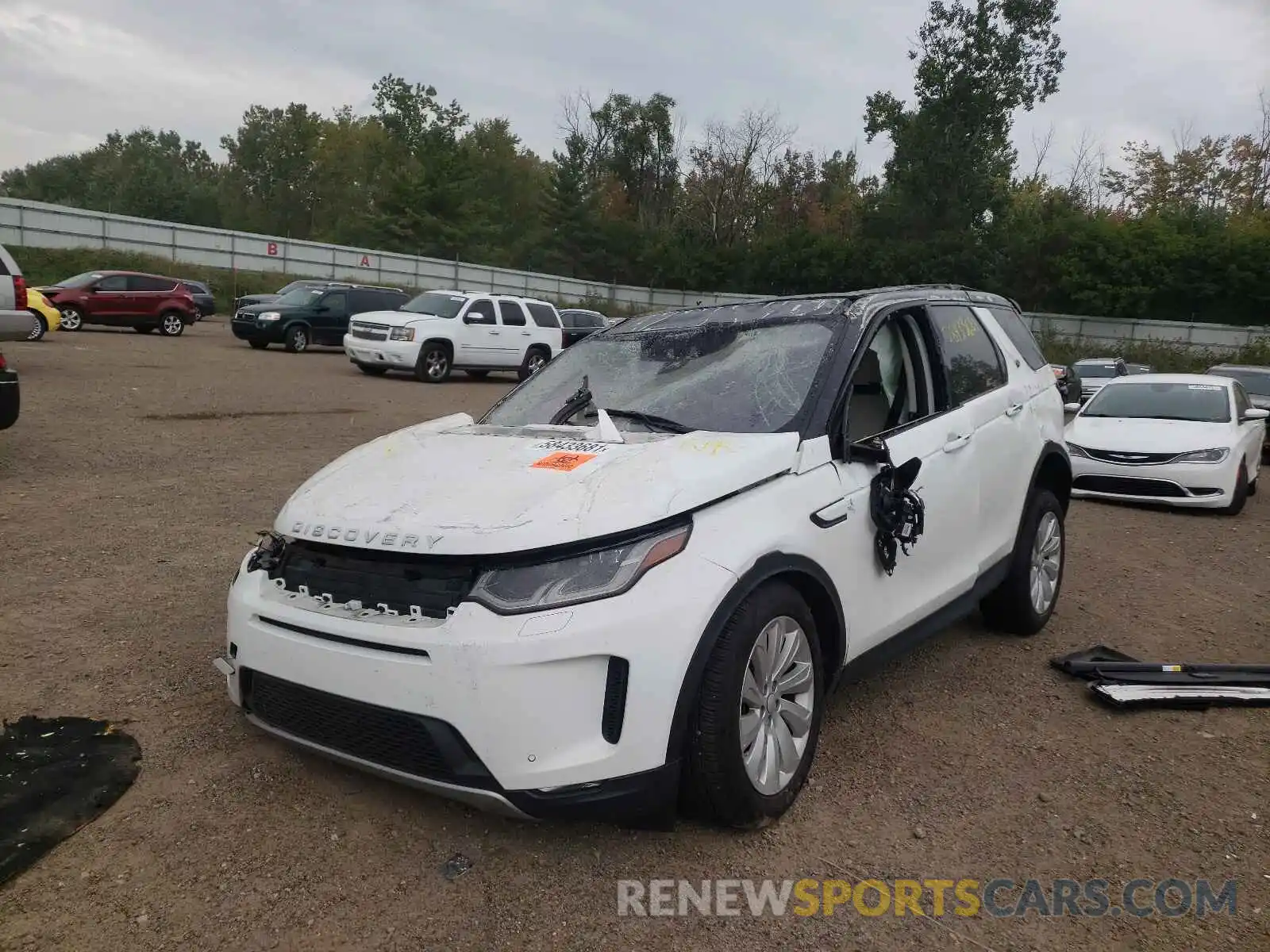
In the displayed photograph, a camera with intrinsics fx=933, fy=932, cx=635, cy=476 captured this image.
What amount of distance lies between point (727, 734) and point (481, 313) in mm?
17530

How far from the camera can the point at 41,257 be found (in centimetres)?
3155

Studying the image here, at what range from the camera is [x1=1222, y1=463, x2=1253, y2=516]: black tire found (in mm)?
9258

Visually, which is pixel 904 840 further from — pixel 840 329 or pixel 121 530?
pixel 121 530

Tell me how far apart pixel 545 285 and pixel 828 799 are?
4836 centimetres

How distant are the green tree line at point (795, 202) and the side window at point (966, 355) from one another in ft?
119

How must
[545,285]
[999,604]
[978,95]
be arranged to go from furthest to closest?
1. [545,285]
2. [978,95]
3. [999,604]

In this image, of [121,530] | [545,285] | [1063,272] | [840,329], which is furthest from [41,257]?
[1063,272]

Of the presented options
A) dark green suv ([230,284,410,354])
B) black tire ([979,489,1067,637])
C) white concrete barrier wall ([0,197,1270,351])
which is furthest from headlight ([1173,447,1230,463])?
white concrete barrier wall ([0,197,1270,351])

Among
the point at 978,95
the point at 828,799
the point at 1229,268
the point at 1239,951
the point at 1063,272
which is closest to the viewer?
the point at 1239,951

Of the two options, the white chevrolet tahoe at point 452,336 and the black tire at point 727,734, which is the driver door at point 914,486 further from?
the white chevrolet tahoe at point 452,336

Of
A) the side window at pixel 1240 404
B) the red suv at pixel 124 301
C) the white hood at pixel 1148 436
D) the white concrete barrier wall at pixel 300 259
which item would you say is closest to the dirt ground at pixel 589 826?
Result: the white hood at pixel 1148 436

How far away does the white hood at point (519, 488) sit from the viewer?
2.64 meters

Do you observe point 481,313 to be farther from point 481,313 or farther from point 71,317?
point 71,317

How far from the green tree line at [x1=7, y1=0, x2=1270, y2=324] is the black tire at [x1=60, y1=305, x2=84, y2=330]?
27646mm
